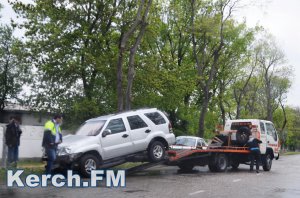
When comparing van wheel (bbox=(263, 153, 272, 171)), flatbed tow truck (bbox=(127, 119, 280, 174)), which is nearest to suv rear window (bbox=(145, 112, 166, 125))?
flatbed tow truck (bbox=(127, 119, 280, 174))

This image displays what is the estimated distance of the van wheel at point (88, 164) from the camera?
13195mm

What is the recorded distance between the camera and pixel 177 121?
124ft

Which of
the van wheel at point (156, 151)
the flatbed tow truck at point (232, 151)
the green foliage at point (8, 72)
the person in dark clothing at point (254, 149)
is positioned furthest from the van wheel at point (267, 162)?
the green foliage at point (8, 72)

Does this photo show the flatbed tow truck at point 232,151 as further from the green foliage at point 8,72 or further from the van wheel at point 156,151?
the green foliage at point 8,72

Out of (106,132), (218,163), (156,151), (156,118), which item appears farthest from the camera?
(218,163)

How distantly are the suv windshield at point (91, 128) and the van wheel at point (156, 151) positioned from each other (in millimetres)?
1975

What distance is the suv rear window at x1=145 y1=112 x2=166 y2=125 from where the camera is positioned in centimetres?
1531

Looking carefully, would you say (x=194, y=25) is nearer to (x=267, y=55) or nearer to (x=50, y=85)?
(x=50, y=85)

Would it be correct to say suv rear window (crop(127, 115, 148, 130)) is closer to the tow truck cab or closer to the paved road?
the paved road

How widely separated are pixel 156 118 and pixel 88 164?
3.29 meters

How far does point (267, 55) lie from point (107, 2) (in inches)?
1298

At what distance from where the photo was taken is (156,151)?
15.1 m

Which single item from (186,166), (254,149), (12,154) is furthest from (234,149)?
(12,154)

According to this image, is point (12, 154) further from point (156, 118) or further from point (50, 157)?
point (156, 118)
